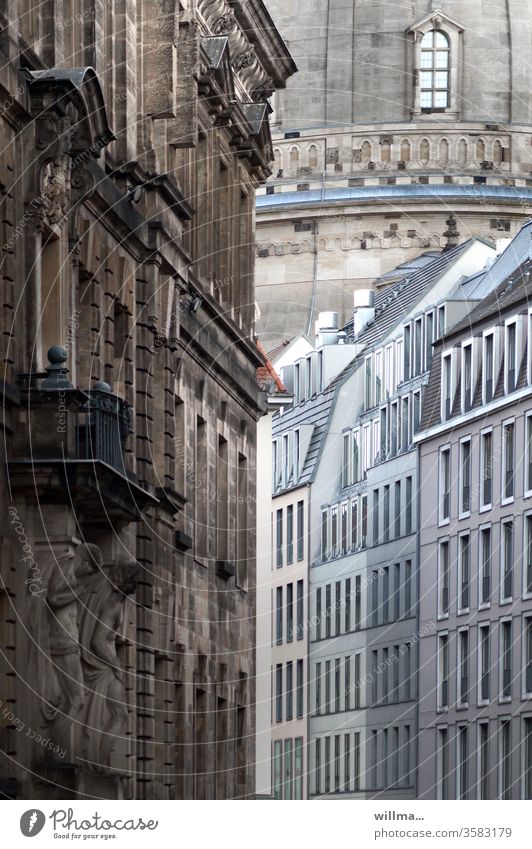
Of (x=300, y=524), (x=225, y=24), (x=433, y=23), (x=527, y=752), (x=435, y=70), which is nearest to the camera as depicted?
(x=225, y=24)

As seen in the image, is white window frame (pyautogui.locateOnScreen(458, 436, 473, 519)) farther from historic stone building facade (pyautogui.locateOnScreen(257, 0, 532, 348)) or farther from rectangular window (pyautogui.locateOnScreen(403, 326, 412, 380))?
historic stone building facade (pyautogui.locateOnScreen(257, 0, 532, 348))

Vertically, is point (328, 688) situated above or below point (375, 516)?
below

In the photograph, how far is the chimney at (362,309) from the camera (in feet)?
396

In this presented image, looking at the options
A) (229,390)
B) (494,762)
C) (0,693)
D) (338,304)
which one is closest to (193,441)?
(229,390)

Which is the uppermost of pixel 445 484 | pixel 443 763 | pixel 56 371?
pixel 445 484

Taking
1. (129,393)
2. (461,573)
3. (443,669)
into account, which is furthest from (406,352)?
(129,393)

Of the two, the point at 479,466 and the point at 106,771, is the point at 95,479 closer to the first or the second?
the point at 106,771

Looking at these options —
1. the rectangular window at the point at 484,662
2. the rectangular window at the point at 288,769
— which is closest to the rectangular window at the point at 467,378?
the rectangular window at the point at 484,662

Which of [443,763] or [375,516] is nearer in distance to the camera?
[443,763]

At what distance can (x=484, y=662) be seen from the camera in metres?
92.0

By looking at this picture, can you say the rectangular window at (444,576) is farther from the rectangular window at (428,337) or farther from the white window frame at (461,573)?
the rectangular window at (428,337)

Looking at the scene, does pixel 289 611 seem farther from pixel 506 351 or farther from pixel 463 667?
pixel 506 351

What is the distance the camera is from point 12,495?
42344 millimetres

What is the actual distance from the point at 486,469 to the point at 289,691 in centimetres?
1940
